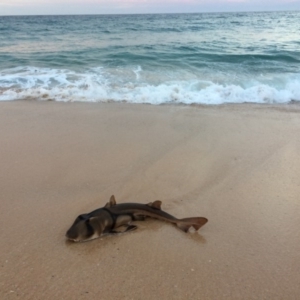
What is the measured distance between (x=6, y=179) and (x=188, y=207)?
2.04m

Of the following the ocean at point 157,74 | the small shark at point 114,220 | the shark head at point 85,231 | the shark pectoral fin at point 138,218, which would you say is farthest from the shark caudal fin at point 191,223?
the ocean at point 157,74

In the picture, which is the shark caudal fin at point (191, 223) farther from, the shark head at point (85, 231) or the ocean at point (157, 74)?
the ocean at point (157, 74)

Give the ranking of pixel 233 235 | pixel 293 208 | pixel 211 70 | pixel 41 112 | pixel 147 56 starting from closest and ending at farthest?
pixel 233 235 < pixel 293 208 < pixel 41 112 < pixel 211 70 < pixel 147 56

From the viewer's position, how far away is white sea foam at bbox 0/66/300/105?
705 cm

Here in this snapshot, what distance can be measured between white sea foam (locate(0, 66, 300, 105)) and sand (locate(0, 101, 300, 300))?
1.46 metres

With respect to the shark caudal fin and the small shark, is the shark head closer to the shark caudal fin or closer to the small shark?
the small shark

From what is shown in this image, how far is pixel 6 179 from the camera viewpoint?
3.52 metres

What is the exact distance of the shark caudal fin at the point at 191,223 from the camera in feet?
8.92

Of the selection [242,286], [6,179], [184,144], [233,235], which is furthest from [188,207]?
[6,179]

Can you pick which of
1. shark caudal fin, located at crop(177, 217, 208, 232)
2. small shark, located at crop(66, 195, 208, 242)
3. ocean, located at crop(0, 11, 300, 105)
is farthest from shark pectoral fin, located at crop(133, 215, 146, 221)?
ocean, located at crop(0, 11, 300, 105)

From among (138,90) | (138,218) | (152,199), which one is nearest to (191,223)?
(138,218)

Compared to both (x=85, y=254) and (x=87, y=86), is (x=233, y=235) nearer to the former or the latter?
(x=85, y=254)

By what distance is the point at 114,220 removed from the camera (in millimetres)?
2672

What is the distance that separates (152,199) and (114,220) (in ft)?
2.11
